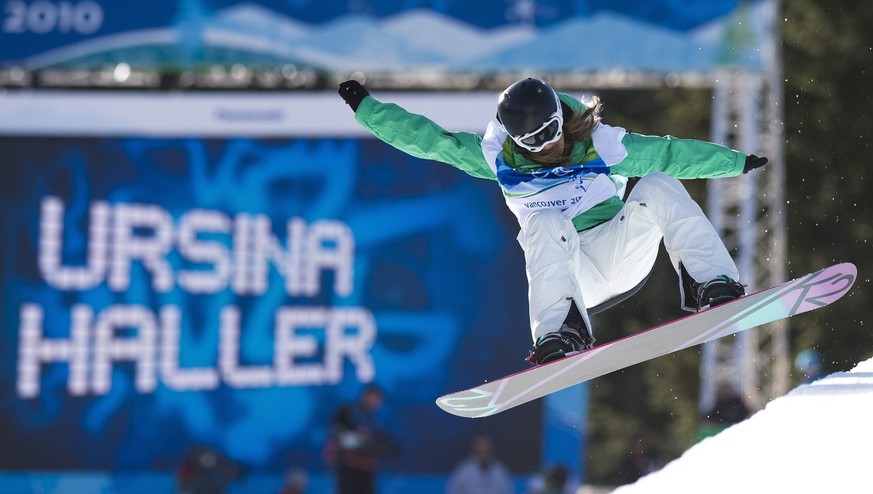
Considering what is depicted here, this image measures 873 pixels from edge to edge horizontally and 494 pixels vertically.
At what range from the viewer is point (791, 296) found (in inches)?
235

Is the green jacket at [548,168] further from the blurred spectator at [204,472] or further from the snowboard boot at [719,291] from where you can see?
the blurred spectator at [204,472]

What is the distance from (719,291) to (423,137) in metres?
1.40

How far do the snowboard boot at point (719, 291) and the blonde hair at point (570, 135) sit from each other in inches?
30.9

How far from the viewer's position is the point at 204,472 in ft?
39.2

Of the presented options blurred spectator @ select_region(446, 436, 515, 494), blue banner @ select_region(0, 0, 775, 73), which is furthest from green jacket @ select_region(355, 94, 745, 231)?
blurred spectator @ select_region(446, 436, 515, 494)

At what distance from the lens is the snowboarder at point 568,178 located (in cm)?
579

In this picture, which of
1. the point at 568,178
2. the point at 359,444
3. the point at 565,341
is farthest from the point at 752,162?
the point at 359,444

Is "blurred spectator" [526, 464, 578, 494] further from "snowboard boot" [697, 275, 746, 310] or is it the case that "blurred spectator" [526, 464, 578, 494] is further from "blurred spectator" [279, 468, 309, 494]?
"snowboard boot" [697, 275, 746, 310]

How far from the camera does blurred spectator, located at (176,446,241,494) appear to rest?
11914mm

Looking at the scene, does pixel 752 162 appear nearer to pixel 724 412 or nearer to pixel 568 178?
pixel 568 178

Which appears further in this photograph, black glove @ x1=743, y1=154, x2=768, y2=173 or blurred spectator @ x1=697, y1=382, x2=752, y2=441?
blurred spectator @ x1=697, y1=382, x2=752, y2=441

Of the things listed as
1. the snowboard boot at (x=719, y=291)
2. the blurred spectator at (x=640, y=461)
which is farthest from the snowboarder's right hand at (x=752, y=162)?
the blurred spectator at (x=640, y=461)

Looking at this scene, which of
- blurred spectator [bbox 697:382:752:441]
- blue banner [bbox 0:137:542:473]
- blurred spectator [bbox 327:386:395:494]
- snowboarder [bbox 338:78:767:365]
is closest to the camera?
snowboarder [bbox 338:78:767:365]

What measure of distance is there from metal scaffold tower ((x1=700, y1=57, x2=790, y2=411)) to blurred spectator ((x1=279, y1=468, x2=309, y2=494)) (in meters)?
3.50
